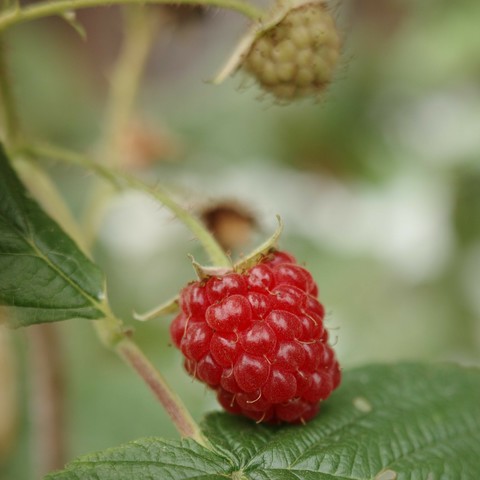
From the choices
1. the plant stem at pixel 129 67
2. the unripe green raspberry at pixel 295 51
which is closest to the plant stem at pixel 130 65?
the plant stem at pixel 129 67

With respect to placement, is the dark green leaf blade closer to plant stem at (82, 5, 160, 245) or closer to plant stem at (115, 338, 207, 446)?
plant stem at (115, 338, 207, 446)

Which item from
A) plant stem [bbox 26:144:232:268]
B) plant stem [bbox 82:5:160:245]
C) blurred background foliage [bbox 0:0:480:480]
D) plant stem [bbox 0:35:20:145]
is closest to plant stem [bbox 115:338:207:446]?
plant stem [bbox 26:144:232:268]

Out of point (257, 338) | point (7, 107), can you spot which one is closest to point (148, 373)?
point (257, 338)

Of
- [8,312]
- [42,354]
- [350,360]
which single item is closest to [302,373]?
[8,312]

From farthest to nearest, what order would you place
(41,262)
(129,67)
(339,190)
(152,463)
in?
(339,190)
(129,67)
(41,262)
(152,463)

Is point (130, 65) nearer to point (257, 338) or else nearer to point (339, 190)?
point (257, 338)

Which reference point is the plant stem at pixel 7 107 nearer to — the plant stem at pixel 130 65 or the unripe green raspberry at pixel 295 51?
the unripe green raspberry at pixel 295 51

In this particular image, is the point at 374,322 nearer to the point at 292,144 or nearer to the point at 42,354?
the point at 292,144
